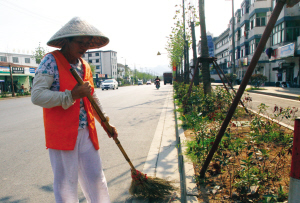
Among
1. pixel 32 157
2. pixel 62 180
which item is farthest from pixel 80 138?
pixel 32 157

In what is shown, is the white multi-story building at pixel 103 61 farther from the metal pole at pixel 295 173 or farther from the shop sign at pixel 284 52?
the metal pole at pixel 295 173

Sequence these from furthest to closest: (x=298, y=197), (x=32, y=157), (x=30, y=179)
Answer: (x=32, y=157), (x=30, y=179), (x=298, y=197)

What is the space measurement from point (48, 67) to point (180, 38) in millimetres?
20981

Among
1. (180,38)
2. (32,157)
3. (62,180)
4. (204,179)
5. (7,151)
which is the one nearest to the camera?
(62,180)

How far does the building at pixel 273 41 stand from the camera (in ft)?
76.2

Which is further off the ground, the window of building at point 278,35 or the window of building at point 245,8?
the window of building at point 245,8

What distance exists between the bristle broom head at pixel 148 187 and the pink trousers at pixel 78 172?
24.3 inches

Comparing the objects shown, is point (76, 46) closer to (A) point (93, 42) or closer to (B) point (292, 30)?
(A) point (93, 42)

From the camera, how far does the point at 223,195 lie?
246 cm

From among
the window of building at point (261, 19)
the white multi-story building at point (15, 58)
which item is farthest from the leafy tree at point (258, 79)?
the white multi-story building at point (15, 58)

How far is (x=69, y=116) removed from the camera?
6.04 feet

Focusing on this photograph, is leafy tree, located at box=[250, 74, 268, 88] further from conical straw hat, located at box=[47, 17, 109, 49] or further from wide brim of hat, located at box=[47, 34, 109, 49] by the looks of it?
conical straw hat, located at box=[47, 17, 109, 49]

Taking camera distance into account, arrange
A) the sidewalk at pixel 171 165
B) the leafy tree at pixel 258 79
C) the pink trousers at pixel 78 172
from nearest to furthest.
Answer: the pink trousers at pixel 78 172, the sidewalk at pixel 171 165, the leafy tree at pixel 258 79

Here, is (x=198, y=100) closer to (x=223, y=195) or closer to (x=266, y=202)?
(x=223, y=195)
